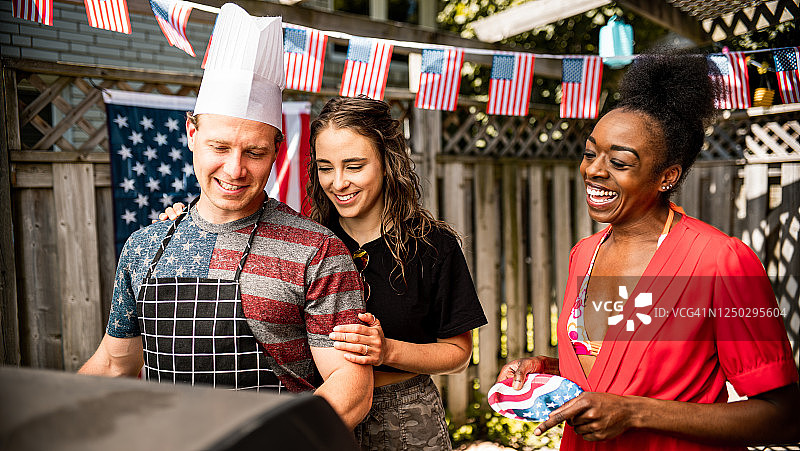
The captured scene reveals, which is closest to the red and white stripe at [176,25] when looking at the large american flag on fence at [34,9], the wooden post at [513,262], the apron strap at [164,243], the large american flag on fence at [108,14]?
the large american flag on fence at [108,14]

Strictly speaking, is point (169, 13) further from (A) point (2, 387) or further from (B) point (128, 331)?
(A) point (2, 387)

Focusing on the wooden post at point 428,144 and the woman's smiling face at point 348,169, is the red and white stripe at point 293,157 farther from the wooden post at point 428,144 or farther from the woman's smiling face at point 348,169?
the woman's smiling face at point 348,169

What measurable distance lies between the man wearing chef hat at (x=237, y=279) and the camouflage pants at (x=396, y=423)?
32 cm

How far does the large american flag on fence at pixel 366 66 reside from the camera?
338 cm

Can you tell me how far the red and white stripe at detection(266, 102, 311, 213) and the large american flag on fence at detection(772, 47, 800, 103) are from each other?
3001 mm

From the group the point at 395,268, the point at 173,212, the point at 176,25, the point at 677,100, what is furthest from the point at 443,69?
the point at 173,212

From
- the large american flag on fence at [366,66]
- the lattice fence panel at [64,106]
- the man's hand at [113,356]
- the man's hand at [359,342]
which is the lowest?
the man's hand at [113,356]

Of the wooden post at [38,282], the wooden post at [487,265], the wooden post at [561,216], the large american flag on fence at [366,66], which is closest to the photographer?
the wooden post at [38,282]

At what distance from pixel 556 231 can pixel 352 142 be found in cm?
360

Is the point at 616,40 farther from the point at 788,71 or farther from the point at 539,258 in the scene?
the point at 539,258

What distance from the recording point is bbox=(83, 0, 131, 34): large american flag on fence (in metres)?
2.63

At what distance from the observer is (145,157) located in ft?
11.1

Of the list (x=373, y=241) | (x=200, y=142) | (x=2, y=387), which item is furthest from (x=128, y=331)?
(x=2, y=387)

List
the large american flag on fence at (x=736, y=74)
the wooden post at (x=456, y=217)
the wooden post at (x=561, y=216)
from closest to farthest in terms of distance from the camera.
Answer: the large american flag on fence at (x=736, y=74) < the wooden post at (x=456, y=217) < the wooden post at (x=561, y=216)
